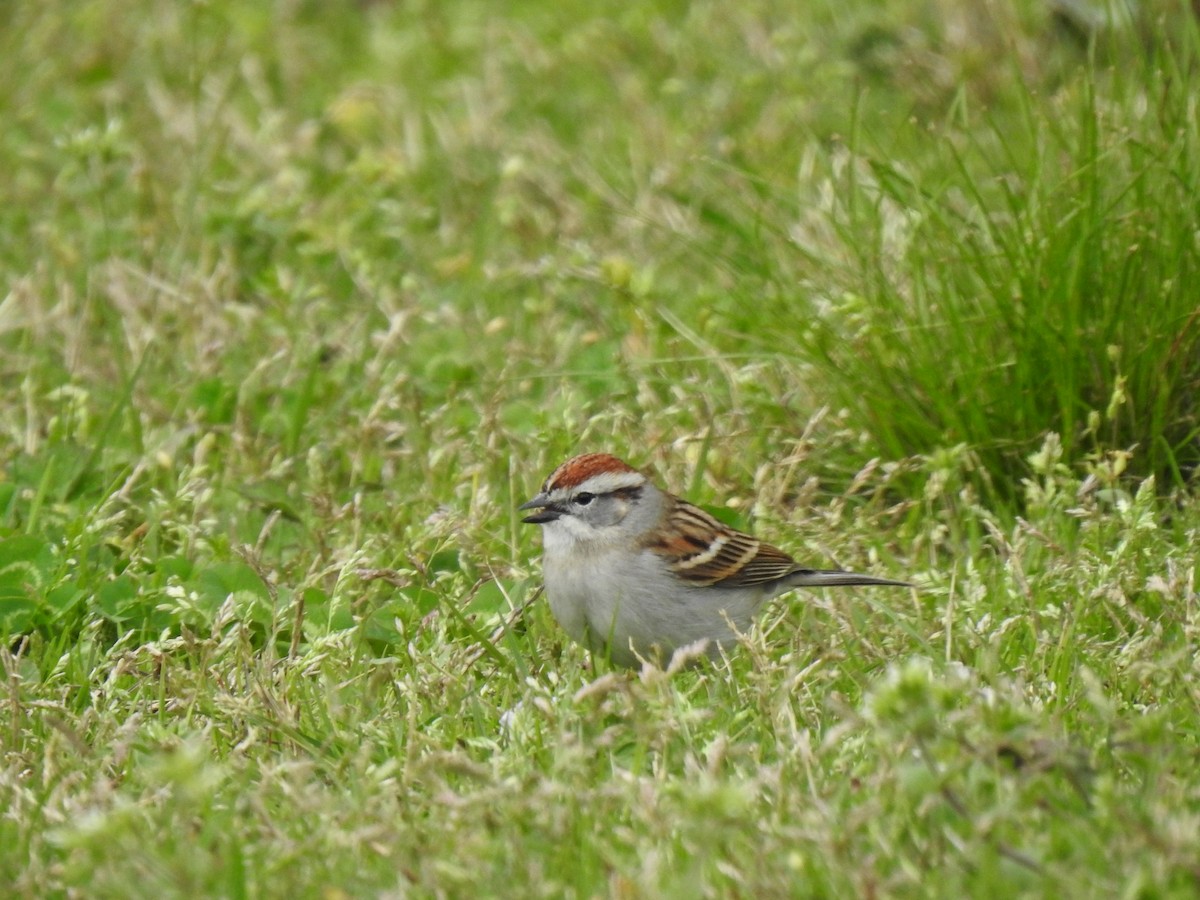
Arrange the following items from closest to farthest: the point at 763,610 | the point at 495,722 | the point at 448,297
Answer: the point at 495,722
the point at 763,610
the point at 448,297

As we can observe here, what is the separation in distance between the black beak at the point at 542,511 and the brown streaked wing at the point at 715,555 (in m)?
0.26

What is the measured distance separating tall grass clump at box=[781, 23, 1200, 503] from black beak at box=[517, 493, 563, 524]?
1.00 m

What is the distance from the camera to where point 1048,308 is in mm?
4859

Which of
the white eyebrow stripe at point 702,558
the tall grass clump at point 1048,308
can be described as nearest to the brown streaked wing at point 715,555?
the white eyebrow stripe at point 702,558

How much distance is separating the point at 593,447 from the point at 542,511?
0.88m

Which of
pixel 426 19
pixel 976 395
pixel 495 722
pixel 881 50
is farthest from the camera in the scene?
pixel 426 19

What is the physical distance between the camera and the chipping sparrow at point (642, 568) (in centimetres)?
421

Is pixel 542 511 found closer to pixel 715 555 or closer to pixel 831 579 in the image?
pixel 715 555

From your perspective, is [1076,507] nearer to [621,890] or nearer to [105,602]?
[621,890]

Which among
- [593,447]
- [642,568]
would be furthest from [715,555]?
[593,447]

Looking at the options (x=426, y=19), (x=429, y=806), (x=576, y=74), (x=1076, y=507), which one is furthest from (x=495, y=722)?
(x=426, y=19)

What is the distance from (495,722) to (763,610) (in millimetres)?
1078

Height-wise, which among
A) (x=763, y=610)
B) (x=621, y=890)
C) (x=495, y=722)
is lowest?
(x=763, y=610)

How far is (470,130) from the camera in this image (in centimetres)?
802
